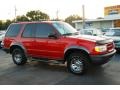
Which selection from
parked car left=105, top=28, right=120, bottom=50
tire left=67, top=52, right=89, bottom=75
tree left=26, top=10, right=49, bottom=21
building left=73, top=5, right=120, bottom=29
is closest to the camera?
tire left=67, top=52, right=89, bottom=75

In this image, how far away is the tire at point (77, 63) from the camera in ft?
27.4

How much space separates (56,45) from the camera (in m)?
8.97

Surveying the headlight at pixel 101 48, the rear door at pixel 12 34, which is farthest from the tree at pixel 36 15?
the headlight at pixel 101 48

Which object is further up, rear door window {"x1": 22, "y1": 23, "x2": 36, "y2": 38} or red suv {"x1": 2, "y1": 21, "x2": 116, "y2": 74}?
rear door window {"x1": 22, "y1": 23, "x2": 36, "y2": 38}

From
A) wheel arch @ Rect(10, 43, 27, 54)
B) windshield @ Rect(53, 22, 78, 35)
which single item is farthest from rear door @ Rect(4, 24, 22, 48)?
windshield @ Rect(53, 22, 78, 35)

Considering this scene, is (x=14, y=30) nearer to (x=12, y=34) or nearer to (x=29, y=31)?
(x=12, y=34)

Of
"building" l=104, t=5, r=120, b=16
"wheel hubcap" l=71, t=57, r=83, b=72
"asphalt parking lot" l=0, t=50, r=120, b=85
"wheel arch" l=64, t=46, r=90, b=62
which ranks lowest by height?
"asphalt parking lot" l=0, t=50, r=120, b=85

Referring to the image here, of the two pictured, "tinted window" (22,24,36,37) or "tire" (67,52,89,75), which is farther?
"tinted window" (22,24,36,37)

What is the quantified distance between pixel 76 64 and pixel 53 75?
0.94 meters

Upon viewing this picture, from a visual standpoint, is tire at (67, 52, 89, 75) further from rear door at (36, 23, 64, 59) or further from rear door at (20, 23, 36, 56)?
rear door at (20, 23, 36, 56)

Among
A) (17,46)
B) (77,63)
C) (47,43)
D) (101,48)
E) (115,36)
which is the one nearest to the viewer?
(101,48)

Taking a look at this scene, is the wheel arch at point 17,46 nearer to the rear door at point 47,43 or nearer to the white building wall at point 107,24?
the rear door at point 47,43

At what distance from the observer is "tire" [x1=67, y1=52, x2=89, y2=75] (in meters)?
8.36

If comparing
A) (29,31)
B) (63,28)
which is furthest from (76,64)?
(29,31)
